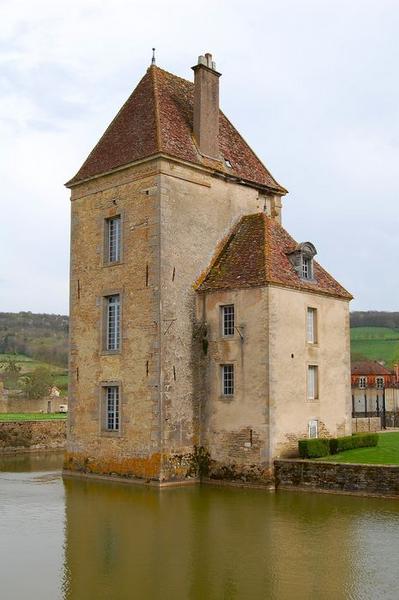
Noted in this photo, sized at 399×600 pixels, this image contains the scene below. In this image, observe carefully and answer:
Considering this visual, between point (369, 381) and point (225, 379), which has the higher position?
point (369, 381)

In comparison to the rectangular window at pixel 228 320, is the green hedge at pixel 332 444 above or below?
below

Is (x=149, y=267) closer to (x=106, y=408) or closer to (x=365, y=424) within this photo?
(x=106, y=408)

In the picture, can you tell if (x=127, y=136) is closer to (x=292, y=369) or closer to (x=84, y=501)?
(x=292, y=369)

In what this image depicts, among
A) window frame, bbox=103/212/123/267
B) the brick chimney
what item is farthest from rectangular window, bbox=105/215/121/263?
the brick chimney

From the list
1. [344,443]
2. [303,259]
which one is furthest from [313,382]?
[303,259]

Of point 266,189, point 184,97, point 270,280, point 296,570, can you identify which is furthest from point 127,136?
point 296,570

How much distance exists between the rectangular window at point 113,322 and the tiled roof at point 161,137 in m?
4.24

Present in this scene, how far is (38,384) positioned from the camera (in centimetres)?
5328

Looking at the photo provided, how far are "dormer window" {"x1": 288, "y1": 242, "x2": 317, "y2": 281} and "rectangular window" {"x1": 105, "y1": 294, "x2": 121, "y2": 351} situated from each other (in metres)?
5.66

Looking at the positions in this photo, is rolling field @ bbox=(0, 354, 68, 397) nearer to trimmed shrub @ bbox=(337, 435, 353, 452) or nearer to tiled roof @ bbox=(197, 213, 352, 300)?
tiled roof @ bbox=(197, 213, 352, 300)

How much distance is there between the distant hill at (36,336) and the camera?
251 ft

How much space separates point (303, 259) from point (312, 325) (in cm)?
211

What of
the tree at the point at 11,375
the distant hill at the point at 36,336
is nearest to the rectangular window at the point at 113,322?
the tree at the point at 11,375

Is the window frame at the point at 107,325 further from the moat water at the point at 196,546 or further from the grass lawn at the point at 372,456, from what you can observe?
the grass lawn at the point at 372,456
